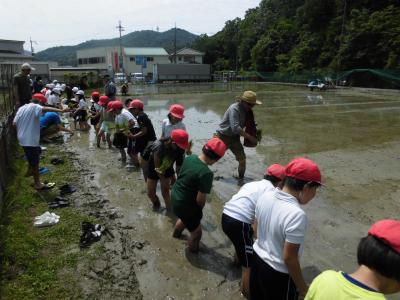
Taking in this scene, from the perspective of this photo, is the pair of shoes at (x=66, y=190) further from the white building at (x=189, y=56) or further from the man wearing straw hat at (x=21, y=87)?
the white building at (x=189, y=56)

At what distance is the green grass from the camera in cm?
364

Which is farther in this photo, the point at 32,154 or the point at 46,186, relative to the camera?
the point at 46,186

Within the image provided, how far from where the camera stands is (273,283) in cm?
A: 255

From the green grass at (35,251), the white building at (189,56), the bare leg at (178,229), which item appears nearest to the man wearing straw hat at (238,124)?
the bare leg at (178,229)

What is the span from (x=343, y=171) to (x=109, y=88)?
9234 millimetres

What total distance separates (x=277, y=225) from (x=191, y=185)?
1615mm

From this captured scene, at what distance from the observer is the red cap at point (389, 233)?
148cm

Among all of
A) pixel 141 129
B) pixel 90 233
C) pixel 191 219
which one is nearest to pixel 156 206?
pixel 90 233

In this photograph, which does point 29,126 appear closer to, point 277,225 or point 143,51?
point 277,225

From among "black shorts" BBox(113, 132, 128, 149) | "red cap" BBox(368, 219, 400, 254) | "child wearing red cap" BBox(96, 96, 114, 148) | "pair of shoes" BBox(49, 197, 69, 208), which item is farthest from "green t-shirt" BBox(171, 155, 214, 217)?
"child wearing red cap" BBox(96, 96, 114, 148)

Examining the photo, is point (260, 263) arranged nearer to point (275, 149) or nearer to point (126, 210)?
point (126, 210)

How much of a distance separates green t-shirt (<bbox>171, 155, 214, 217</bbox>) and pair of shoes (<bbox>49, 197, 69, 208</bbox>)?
2.62 meters

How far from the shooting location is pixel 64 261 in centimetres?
414

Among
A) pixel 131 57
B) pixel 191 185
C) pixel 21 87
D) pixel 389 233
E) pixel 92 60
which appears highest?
pixel 131 57
